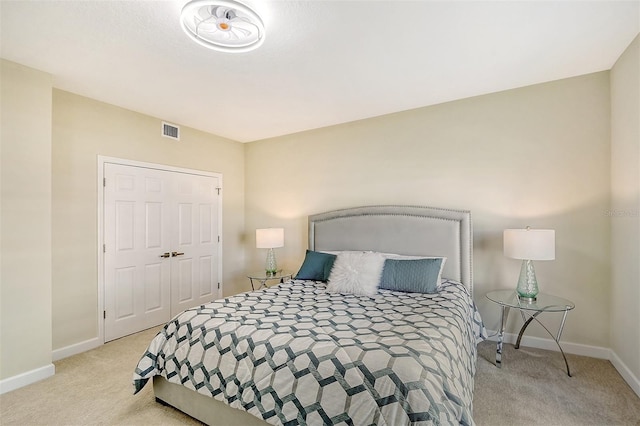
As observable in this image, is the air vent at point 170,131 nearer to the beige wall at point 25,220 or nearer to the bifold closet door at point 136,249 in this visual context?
the bifold closet door at point 136,249

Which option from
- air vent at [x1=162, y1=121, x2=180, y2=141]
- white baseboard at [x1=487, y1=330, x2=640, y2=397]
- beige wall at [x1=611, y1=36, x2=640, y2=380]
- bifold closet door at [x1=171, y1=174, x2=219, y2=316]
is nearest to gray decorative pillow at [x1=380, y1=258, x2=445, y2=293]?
white baseboard at [x1=487, y1=330, x2=640, y2=397]

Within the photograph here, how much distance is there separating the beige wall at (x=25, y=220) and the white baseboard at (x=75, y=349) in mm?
354

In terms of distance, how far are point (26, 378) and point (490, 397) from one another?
3.60m

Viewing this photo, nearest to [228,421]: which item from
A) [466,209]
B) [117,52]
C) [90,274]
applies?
[90,274]

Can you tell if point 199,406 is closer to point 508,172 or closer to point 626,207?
point 508,172

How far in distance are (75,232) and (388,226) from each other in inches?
129

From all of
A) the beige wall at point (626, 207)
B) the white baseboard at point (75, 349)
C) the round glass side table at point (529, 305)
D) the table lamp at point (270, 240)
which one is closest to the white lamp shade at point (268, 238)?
the table lamp at point (270, 240)

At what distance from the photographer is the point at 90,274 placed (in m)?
3.17

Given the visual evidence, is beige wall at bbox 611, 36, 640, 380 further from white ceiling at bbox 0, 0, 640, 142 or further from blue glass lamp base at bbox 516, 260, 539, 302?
blue glass lamp base at bbox 516, 260, 539, 302

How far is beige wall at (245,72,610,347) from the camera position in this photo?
278 centimetres

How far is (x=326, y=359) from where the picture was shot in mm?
1546

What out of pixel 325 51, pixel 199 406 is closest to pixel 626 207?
pixel 325 51

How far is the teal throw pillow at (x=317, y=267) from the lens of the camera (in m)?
3.34

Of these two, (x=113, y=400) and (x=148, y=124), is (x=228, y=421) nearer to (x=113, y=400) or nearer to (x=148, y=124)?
(x=113, y=400)
